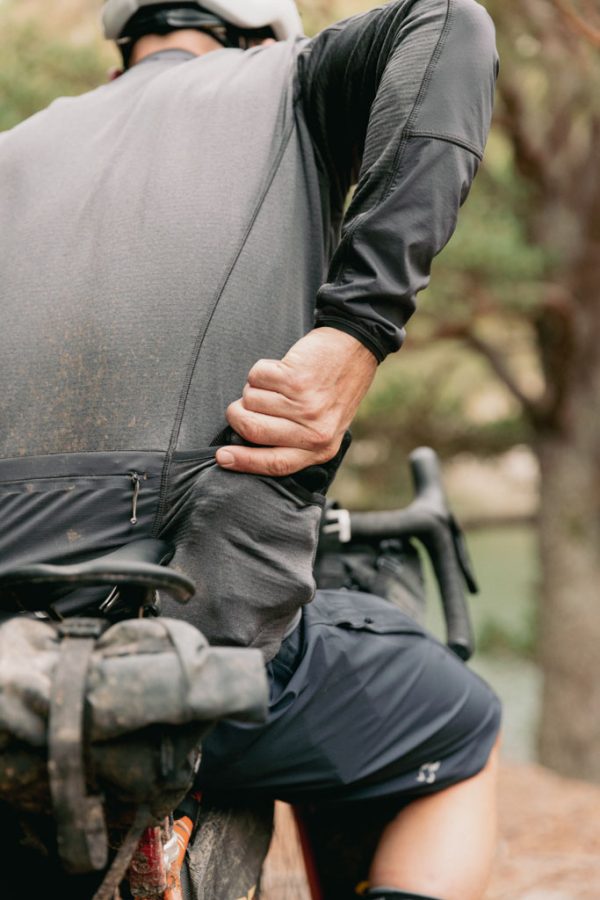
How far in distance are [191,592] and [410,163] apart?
2.05 feet

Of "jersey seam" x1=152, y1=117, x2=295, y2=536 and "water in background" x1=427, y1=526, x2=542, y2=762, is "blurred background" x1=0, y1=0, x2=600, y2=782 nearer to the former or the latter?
"water in background" x1=427, y1=526, x2=542, y2=762

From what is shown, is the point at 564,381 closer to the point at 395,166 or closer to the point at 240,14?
the point at 240,14

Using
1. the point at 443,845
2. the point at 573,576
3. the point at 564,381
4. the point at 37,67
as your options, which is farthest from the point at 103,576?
the point at 573,576

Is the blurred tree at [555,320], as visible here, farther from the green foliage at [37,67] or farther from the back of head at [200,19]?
the back of head at [200,19]

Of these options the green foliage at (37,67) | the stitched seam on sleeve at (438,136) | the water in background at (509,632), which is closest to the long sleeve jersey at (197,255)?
the stitched seam on sleeve at (438,136)

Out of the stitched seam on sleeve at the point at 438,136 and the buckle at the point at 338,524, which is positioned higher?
the stitched seam on sleeve at the point at 438,136

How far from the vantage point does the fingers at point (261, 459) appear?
4.27 feet

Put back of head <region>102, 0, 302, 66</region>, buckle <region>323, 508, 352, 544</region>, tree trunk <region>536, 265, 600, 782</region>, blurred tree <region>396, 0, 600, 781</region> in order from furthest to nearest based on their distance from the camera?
tree trunk <region>536, 265, 600, 782</region>
blurred tree <region>396, 0, 600, 781</region>
buckle <region>323, 508, 352, 544</region>
back of head <region>102, 0, 302, 66</region>

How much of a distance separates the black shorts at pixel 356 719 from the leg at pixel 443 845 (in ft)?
0.10

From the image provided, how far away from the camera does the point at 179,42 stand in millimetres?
1820

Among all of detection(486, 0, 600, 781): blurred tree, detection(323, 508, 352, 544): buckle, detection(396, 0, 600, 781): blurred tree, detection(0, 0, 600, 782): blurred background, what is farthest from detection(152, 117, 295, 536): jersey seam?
detection(486, 0, 600, 781): blurred tree

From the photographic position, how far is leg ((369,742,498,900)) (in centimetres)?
163

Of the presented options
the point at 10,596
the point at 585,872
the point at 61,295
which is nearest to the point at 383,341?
the point at 61,295

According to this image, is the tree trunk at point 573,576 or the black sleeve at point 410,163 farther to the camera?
the tree trunk at point 573,576
